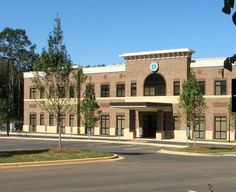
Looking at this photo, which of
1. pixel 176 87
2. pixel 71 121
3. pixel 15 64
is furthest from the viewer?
pixel 15 64

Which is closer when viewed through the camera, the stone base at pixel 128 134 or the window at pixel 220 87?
the window at pixel 220 87

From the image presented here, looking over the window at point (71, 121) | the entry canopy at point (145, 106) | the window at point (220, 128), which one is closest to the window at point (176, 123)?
the entry canopy at point (145, 106)

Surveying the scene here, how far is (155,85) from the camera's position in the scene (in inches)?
2260

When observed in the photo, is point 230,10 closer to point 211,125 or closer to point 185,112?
point 185,112

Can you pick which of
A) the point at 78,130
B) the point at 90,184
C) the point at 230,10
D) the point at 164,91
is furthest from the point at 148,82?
the point at 230,10

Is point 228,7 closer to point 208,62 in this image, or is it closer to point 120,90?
point 208,62

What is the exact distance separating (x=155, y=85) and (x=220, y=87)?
799cm

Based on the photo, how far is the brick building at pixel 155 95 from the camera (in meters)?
52.8

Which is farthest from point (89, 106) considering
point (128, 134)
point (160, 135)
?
point (160, 135)

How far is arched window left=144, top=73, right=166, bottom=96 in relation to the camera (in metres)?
56.9

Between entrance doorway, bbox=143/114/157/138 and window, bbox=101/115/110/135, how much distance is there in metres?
5.31

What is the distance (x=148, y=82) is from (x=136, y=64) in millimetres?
2647

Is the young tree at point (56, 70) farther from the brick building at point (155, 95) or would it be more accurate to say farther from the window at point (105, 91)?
the window at point (105, 91)

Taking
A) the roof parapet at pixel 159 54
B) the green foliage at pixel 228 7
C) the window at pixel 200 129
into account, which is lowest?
the window at pixel 200 129
